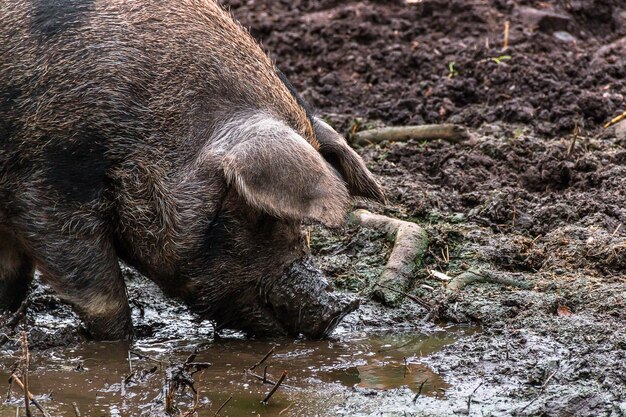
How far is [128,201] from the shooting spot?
672 cm

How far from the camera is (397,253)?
794 centimetres

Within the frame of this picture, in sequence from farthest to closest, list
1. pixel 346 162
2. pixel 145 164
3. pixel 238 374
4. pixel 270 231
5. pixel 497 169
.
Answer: pixel 497 169 → pixel 346 162 → pixel 270 231 → pixel 145 164 → pixel 238 374

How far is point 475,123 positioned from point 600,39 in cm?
219

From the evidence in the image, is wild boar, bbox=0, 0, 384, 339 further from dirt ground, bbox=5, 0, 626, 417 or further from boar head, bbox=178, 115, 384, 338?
dirt ground, bbox=5, 0, 626, 417

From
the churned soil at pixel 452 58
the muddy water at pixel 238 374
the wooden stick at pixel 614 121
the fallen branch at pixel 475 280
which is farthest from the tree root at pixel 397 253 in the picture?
the wooden stick at pixel 614 121

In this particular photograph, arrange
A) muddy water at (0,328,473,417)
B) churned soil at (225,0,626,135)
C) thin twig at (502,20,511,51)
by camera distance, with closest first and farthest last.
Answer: muddy water at (0,328,473,417) → churned soil at (225,0,626,135) → thin twig at (502,20,511,51)

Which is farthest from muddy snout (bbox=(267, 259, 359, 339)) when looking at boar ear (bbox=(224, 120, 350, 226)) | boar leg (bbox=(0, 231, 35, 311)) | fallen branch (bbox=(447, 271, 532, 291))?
boar leg (bbox=(0, 231, 35, 311))

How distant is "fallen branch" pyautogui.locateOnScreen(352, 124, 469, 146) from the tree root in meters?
1.40

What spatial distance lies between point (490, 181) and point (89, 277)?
3361 millimetres

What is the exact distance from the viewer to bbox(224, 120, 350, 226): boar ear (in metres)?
6.34

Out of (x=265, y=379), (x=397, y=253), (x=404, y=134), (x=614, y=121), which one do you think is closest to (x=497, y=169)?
(x=404, y=134)

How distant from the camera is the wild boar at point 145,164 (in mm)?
6656

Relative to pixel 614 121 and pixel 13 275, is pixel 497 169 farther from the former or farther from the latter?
pixel 13 275

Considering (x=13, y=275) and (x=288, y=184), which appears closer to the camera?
(x=288, y=184)
